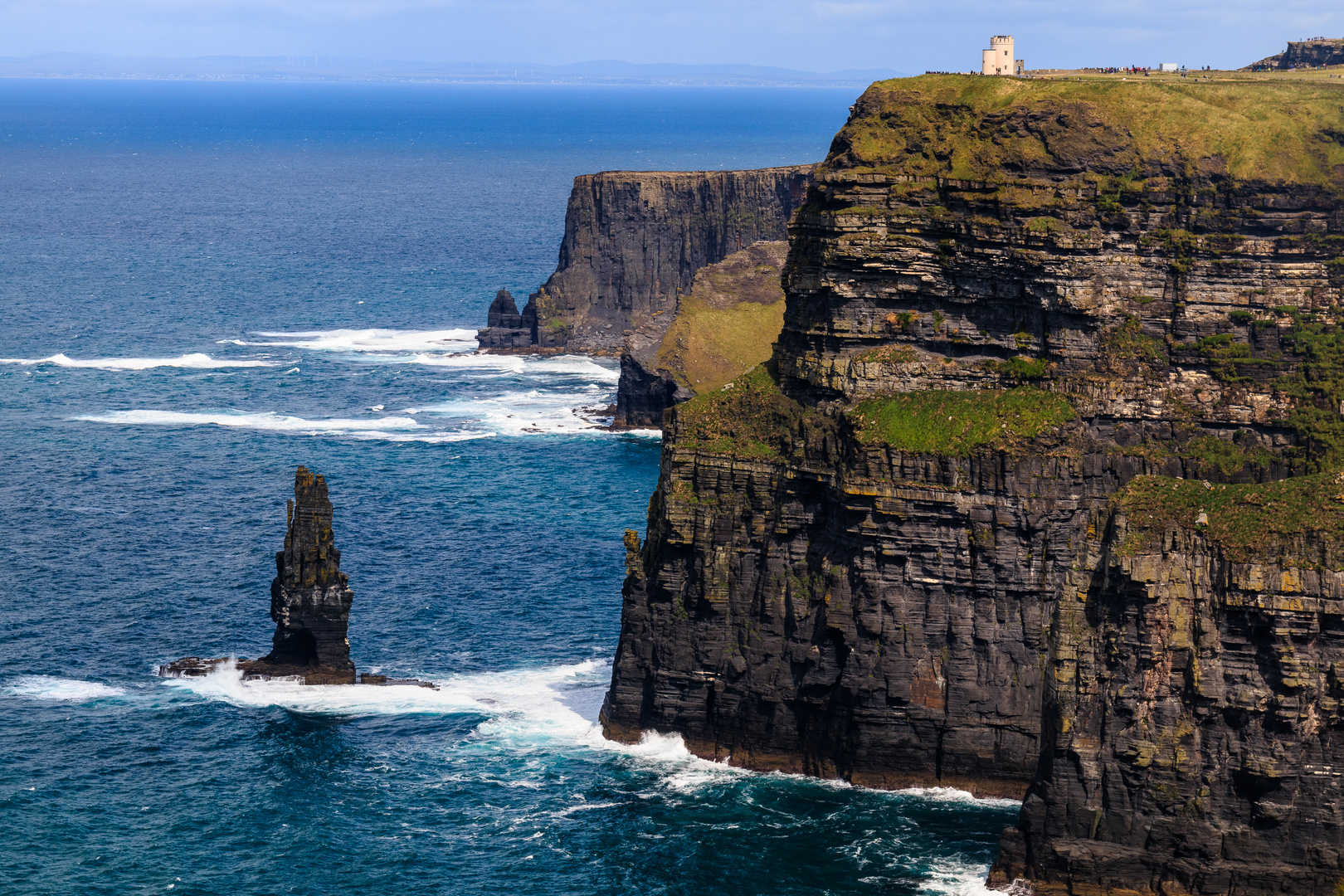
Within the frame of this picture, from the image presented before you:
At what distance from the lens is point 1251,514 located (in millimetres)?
72375

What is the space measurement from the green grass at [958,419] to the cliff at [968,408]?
148 mm

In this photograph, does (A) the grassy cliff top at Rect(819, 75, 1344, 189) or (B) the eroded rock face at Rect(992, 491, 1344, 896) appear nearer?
(B) the eroded rock face at Rect(992, 491, 1344, 896)

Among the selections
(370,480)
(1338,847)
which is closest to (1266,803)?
(1338,847)

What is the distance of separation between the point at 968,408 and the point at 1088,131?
50.7ft

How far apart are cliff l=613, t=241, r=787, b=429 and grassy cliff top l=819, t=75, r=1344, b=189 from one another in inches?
2588

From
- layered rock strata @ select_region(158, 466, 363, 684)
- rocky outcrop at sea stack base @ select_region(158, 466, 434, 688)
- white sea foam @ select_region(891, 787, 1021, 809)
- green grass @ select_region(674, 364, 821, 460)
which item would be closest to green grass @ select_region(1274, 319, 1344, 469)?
white sea foam @ select_region(891, 787, 1021, 809)

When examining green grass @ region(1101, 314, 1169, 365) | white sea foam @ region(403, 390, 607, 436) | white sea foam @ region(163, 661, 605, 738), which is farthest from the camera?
white sea foam @ region(403, 390, 607, 436)

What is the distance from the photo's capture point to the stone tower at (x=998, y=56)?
106 meters

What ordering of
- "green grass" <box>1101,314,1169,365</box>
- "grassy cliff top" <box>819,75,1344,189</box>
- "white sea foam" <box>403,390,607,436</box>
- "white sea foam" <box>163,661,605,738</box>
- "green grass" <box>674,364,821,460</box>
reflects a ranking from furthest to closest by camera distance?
"white sea foam" <box>403,390,607,436</box> < "white sea foam" <box>163,661,605,738</box> < "grassy cliff top" <box>819,75,1344,189</box> < "green grass" <box>674,364,821,460</box> < "green grass" <box>1101,314,1169,365</box>

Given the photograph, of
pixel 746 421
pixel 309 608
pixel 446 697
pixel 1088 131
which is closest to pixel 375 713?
pixel 446 697

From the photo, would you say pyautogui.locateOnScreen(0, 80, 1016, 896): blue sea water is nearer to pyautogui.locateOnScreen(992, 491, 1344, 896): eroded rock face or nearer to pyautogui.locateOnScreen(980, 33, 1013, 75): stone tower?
pyautogui.locateOnScreen(992, 491, 1344, 896): eroded rock face

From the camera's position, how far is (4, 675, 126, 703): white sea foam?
325 feet

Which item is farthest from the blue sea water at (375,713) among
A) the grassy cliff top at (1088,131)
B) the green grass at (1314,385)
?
the grassy cliff top at (1088,131)

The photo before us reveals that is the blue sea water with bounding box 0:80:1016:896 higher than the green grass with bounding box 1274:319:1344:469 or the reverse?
the reverse
